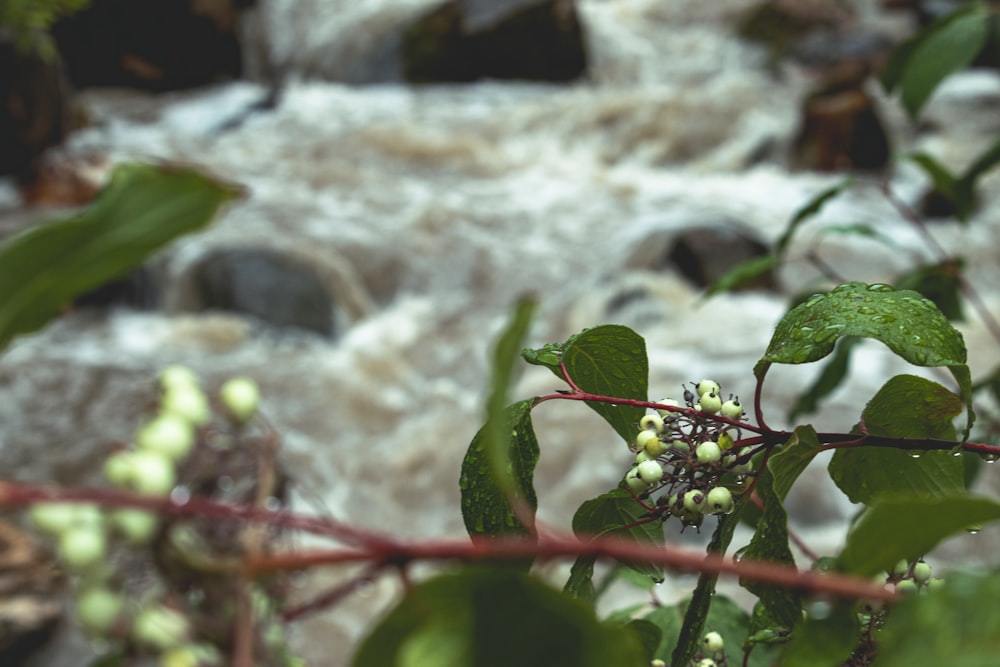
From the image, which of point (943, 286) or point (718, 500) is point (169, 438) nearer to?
point (718, 500)

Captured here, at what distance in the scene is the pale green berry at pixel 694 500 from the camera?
1.26ft

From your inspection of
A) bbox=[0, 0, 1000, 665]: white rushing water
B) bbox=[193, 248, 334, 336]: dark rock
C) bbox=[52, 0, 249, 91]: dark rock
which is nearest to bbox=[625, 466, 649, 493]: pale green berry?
bbox=[0, 0, 1000, 665]: white rushing water

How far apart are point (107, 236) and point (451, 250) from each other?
4.02 m

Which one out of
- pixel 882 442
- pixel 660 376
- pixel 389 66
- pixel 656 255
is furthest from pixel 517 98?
pixel 882 442

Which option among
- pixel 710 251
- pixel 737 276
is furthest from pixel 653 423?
pixel 710 251

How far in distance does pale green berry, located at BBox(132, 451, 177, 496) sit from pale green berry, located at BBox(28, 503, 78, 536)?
2 centimetres

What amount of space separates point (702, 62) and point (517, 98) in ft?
5.11

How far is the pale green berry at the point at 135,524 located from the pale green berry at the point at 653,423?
222 mm

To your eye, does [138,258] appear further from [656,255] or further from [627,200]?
[627,200]

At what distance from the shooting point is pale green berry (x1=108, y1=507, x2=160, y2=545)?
0.80 feet

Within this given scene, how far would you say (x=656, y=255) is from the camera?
12.1 feet

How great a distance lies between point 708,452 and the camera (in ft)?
1.24

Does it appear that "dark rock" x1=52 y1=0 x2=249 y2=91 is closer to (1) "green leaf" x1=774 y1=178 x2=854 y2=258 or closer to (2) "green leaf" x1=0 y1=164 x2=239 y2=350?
(1) "green leaf" x1=774 y1=178 x2=854 y2=258

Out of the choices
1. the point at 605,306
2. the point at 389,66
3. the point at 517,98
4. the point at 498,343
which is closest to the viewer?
the point at 498,343
